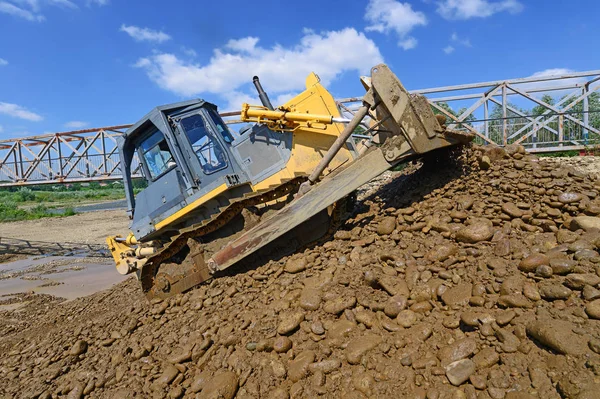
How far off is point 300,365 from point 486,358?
138cm

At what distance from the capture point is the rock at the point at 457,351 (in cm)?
262

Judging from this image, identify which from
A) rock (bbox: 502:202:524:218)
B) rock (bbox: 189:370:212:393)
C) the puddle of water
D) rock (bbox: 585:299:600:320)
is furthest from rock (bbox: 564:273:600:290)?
the puddle of water

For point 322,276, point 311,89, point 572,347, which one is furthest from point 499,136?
point 572,347

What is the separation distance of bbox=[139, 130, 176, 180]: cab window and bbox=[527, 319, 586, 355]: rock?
499 cm

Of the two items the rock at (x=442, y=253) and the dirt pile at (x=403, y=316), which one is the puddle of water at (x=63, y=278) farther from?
the rock at (x=442, y=253)

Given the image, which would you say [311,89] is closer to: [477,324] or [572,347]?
[477,324]

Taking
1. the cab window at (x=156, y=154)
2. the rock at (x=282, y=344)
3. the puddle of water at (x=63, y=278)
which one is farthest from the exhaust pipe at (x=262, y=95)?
the puddle of water at (x=63, y=278)

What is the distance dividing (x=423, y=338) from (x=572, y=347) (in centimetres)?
94

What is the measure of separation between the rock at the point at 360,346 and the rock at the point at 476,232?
142 cm

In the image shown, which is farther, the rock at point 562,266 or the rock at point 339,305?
the rock at point 339,305

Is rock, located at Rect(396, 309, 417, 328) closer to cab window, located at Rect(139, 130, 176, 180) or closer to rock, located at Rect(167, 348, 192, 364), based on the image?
rock, located at Rect(167, 348, 192, 364)

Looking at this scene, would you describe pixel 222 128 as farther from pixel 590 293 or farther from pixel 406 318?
pixel 590 293

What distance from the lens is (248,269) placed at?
4.96 meters

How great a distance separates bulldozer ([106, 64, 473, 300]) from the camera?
14.1 feet
